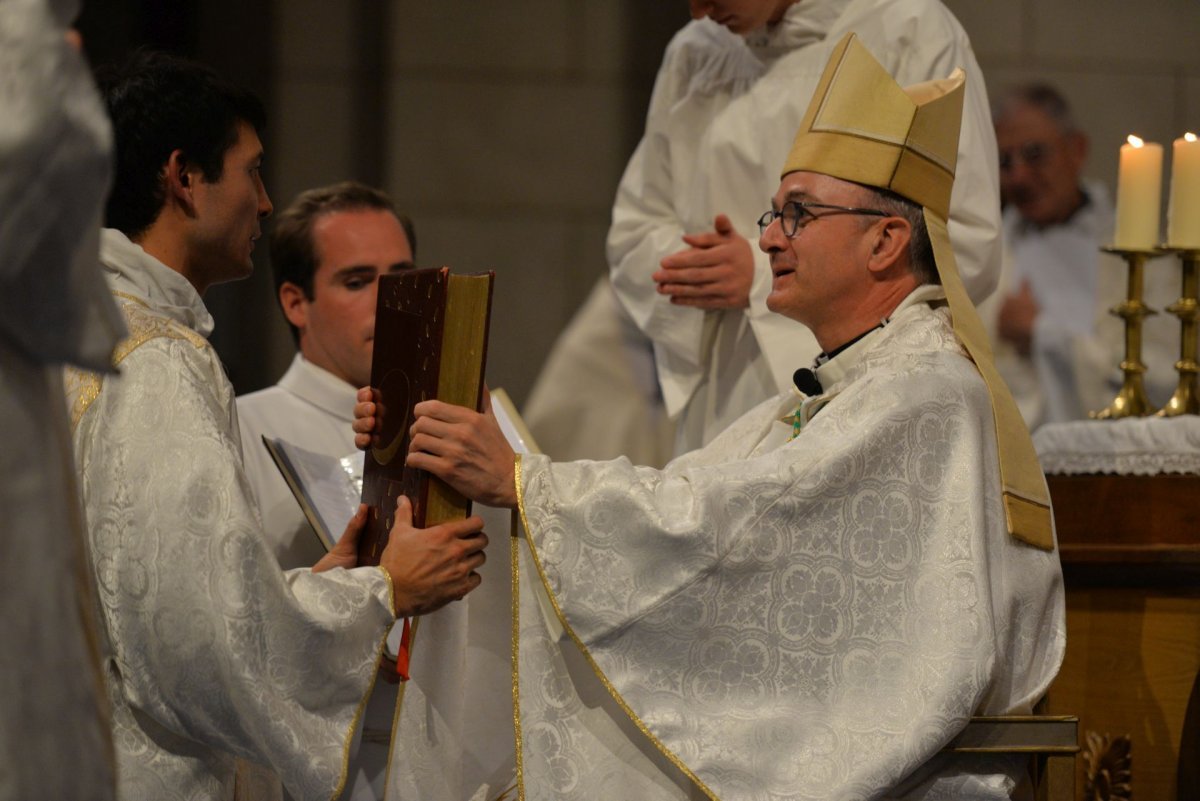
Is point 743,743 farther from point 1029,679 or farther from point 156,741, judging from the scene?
point 156,741

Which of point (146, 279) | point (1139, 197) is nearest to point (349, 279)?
point (146, 279)

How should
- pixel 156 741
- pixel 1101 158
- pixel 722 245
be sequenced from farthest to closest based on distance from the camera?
pixel 1101 158
pixel 722 245
pixel 156 741

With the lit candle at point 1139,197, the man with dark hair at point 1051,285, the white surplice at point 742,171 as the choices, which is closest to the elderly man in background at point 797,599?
the white surplice at point 742,171

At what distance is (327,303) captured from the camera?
4.21 metres

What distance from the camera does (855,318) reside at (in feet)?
10.5

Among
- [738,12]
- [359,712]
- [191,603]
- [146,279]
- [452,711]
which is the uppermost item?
[738,12]

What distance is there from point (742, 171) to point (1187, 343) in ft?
3.83

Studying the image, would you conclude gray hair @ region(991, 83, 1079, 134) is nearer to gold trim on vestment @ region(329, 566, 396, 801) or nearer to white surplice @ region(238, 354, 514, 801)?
white surplice @ region(238, 354, 514, 801)

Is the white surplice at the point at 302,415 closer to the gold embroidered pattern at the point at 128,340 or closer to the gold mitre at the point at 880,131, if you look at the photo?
the gold embroidered pattern at the point at 128,340

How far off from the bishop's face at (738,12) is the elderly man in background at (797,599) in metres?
1.35

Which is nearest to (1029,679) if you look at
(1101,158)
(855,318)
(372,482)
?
(855,318)

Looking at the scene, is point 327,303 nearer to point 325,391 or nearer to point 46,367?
point 325,391

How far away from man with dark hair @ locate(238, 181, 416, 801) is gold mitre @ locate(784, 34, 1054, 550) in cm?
132

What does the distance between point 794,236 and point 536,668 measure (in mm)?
982
